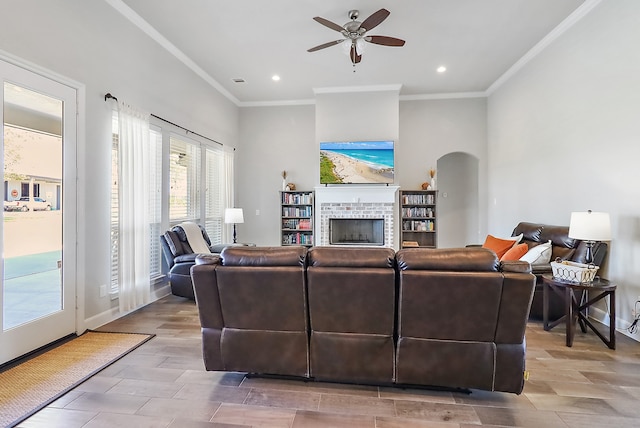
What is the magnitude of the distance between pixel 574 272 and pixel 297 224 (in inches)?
189

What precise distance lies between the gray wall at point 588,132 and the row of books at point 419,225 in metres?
1.49

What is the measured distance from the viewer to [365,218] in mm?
6355

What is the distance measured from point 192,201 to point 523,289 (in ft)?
15.9

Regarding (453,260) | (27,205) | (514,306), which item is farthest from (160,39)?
(514,306)

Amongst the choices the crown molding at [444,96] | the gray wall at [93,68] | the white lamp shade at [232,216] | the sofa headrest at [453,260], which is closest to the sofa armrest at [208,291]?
the sofa headrest at [453,260]

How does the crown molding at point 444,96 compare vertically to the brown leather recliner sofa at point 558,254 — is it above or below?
above

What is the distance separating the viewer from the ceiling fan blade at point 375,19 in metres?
3.22

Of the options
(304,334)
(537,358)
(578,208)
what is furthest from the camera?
Result: (578,208)

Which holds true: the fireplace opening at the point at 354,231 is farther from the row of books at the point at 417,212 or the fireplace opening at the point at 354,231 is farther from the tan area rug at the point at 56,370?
the tan area rug at the point at 56,370

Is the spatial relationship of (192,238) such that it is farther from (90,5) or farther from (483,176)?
(483,176)

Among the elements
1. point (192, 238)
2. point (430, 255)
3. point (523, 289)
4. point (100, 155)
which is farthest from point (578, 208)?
point (100, 155)

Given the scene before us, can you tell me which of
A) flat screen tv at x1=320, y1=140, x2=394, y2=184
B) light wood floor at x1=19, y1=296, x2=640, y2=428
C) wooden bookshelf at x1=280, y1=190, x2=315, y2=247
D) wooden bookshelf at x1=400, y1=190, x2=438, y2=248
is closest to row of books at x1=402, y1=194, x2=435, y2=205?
wooden bookshelf at x1=400, y1=190, x2=438, y2=248

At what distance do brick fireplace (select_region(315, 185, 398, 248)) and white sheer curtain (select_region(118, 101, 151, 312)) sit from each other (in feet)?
10.5

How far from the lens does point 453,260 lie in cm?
197
